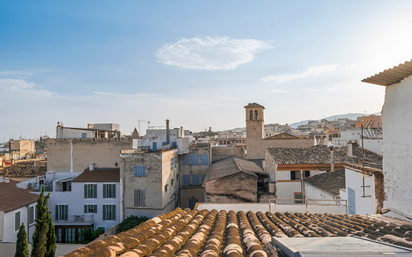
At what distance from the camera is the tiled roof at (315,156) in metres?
19.7

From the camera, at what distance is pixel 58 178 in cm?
2502

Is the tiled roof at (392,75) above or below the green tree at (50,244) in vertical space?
above

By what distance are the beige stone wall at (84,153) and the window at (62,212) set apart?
548 centimetres

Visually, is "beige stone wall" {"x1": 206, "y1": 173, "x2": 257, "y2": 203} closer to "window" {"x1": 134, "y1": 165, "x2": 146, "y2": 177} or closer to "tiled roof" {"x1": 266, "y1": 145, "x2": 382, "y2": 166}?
"tiled roof" {"x1": 266, "y1": 145, "x2": 382, "y2": 166}

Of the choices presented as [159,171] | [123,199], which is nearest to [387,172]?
[159,171]

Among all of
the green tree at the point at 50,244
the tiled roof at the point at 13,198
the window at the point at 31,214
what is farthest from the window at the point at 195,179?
the green tree at the point at 50,244

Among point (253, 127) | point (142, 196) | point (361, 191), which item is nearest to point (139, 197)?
point (142, 196)

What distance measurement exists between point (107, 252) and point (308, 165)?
18.7 meters

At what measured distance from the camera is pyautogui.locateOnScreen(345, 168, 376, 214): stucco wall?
27.6 ft

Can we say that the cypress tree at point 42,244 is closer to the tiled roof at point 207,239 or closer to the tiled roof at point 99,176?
the tiled roof at point 99,176

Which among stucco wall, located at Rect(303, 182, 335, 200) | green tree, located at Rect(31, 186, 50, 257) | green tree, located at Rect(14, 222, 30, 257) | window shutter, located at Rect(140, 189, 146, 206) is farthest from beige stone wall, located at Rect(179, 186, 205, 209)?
green tree, located at Rect(14, 222, 30, 257)

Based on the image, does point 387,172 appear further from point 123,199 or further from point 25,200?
point 25,200

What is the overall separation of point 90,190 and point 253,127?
72.8ft

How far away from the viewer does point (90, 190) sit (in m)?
20.9
